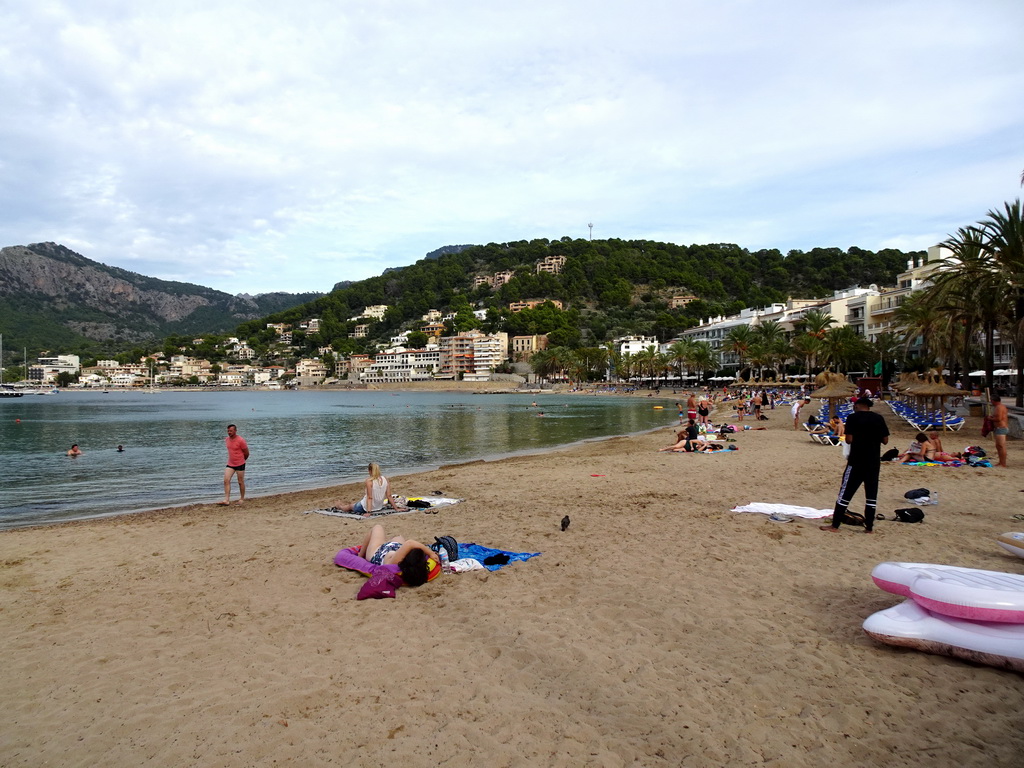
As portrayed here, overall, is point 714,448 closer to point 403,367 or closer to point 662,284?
point 403,367

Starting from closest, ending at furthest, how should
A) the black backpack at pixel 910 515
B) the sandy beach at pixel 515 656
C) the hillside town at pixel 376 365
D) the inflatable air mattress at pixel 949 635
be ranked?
the sandy beach at pixel 515 656, the inflatable air mattress at pixel 949 635, the black backpack at pixel 910 515, the hillside town at pixel 376 365

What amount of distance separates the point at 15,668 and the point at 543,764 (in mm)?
4168

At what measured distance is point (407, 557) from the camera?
6.34 metres

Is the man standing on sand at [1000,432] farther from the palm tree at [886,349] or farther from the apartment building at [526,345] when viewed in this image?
the apartment building at [526,345]

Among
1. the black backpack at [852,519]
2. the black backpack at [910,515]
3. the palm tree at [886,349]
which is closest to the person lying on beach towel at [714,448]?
the black backpack at [910,515]

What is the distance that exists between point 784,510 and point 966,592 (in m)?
4.80

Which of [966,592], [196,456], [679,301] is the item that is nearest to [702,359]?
[679,301]

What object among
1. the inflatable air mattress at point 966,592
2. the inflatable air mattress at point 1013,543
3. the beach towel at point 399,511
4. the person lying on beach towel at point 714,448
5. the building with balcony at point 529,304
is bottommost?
the person lying on beach towel at point 714,448

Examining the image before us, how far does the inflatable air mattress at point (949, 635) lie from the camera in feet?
13.0

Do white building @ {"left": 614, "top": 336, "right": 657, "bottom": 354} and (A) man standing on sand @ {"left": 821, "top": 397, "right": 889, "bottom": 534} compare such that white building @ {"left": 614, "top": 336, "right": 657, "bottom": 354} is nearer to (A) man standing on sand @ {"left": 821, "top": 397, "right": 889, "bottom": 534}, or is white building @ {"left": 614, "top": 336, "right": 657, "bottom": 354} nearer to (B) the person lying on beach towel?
(B) the person lying on beach towel

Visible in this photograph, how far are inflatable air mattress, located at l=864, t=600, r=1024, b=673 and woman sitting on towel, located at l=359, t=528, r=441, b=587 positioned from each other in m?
3.88

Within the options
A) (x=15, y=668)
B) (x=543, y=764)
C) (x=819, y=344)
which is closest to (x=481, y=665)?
(x=543, y=764)

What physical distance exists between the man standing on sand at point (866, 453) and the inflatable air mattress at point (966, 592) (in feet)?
9.15

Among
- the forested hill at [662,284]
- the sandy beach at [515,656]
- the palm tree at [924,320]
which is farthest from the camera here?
the forested hill at [662,284]
